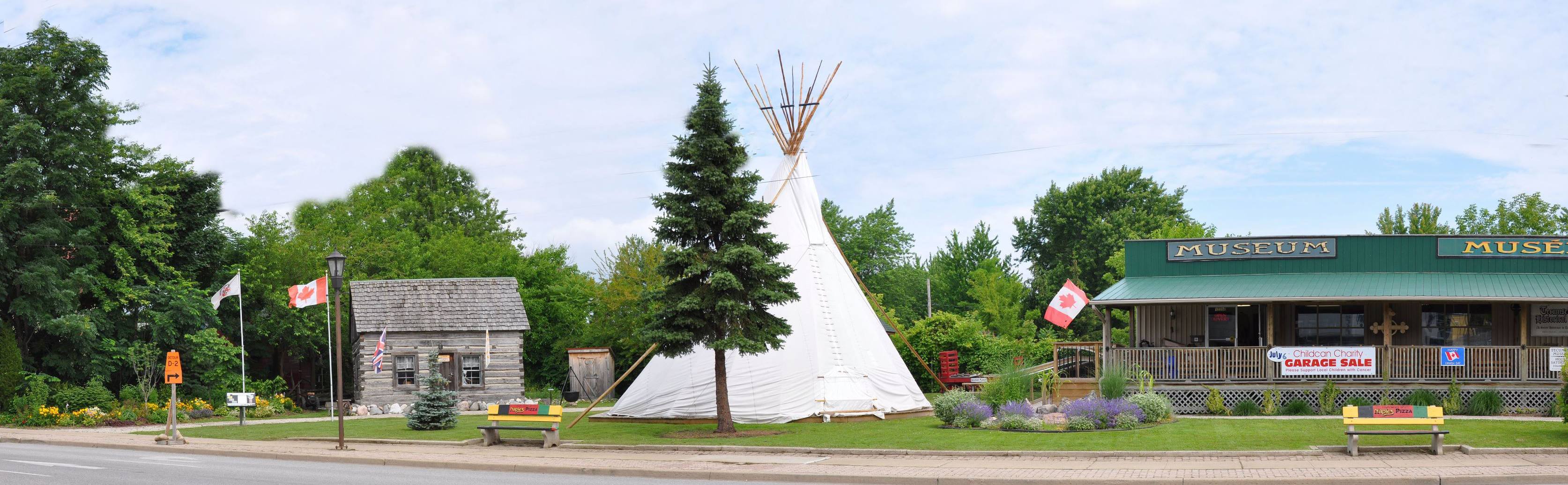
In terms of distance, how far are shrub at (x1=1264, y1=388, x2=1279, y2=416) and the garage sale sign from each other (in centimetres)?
42

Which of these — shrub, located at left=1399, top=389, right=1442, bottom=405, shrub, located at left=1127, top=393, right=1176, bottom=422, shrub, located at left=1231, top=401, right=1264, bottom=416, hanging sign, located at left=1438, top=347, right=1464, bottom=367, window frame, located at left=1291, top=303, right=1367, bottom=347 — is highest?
window frame, located at left=1291, top=303, right=1367, bottom=347

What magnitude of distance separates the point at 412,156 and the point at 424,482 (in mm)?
47460

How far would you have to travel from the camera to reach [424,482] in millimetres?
14273

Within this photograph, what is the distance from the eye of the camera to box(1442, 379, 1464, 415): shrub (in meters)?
22.6

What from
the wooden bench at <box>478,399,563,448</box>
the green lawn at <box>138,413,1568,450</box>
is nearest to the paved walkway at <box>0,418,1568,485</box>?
the wooden bench at <box>478,399,563,448</box>

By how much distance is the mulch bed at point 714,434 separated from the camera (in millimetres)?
19734

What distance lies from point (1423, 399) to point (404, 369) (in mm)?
25368

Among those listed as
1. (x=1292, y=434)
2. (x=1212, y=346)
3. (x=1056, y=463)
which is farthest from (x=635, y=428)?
(x=1212, y=346)

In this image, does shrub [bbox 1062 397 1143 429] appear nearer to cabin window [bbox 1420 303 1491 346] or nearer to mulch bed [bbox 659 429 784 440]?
mulch bed [bbox 659 429 784 440]

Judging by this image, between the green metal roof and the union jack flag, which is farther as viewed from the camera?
the union jack flag

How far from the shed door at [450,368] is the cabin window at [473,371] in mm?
227

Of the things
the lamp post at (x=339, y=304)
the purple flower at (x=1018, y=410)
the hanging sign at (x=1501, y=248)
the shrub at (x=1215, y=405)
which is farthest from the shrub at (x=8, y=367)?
the hanging sign at (x=1501, y=248)

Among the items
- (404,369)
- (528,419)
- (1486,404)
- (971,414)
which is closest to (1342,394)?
(1486,404)

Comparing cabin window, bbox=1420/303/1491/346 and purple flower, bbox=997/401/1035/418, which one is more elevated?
cabin window, bbox=1420/303/1491/346
